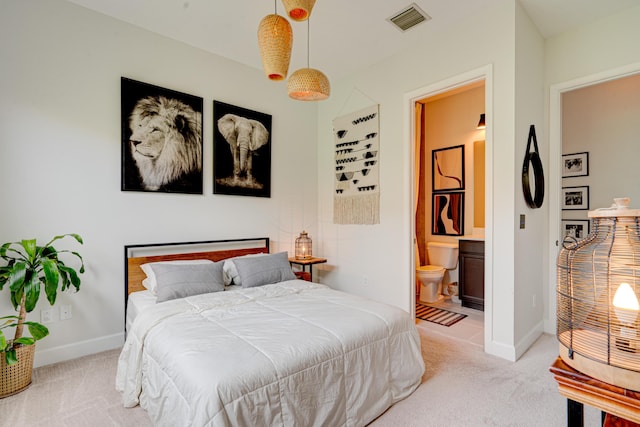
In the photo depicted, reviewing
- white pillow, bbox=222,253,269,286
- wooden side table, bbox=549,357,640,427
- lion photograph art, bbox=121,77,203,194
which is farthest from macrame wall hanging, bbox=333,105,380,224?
wooden side table, bbox=549,357,640,427

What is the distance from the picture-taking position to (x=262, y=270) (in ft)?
9.95

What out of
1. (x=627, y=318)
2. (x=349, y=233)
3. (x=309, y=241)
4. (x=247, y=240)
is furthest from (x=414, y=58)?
(x=627, y=318)

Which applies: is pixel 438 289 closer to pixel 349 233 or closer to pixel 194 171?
pixel 349 233

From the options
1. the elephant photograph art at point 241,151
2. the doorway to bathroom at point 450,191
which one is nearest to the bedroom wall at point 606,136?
the doorway to bathroom at point 450,191

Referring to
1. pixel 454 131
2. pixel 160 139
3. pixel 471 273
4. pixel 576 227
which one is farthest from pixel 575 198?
pixel 160 139

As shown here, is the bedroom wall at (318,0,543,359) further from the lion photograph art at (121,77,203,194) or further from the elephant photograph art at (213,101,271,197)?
the lion photograph art at (121,77,203,194)

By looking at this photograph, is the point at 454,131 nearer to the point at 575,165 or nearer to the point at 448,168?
the point at 448,168

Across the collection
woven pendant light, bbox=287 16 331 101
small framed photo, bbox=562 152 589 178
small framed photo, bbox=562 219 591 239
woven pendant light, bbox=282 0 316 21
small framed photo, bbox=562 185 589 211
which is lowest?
small framed photo, bbox=562 219 591 239

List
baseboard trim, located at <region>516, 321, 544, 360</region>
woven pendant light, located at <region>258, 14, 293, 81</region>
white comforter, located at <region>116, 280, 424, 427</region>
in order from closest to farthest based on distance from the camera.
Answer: white comforter, located at <region>116, 280, 424, 427</region> → woven pendant light, located at <region>258, 14, 293, 81</region> → baseboard trim, located at <region>516, 321, 544, 360</region>

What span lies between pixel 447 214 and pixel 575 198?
1.50 meters

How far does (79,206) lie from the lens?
2.70m

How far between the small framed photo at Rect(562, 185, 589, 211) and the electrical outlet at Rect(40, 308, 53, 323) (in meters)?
5.55

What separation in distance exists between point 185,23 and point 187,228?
1.94 metres

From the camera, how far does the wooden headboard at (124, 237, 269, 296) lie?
9.53 ft
